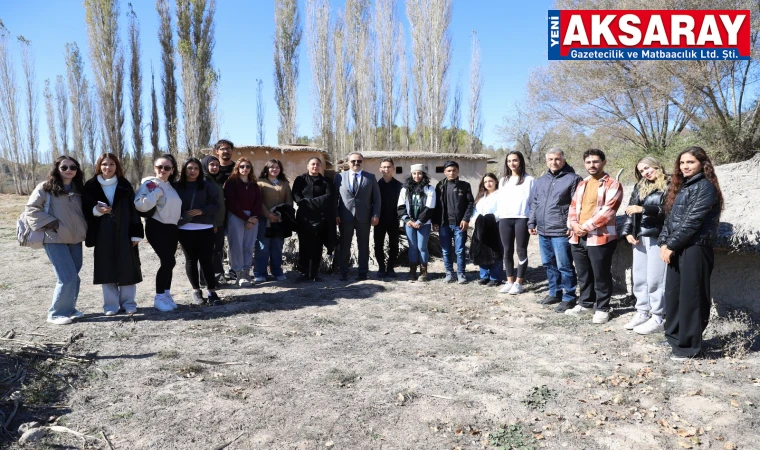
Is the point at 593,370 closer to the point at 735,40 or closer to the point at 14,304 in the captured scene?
the point at 14,304

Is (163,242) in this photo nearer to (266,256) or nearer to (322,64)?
(266,256)

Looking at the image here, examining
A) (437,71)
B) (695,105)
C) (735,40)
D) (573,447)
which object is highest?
(437,71)

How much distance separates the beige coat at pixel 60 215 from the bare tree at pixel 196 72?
1841 cm

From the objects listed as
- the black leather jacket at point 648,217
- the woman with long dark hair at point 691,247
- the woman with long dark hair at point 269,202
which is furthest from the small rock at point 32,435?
the black leather jacket at point 648,217

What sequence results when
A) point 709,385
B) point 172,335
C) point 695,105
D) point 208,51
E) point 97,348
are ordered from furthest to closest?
point 208,51 < point 695,105 < point 172,335 < point 97,348 < point 709,385

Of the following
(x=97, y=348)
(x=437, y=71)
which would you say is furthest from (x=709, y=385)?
(x=437, y=71)

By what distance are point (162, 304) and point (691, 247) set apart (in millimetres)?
5058

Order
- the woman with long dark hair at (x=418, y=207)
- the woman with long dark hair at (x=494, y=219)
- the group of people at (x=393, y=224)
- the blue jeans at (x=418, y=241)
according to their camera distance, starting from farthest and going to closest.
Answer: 1. the blue jeans at (x=418, y=241)
2. the woman with long dark hair at (x=418, y=207)
3. the woman with long dark hair at (x=494, y=219)
4. the group of people at (x=393, y=224)

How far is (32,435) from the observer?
107 inches

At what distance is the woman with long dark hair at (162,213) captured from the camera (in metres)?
4.98

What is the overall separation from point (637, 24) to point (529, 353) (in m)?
10.6

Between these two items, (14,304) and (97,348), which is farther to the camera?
(14,304)

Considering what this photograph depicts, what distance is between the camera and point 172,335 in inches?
180

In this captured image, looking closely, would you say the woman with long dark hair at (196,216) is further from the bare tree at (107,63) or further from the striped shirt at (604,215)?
the bare tree at (107,63)
